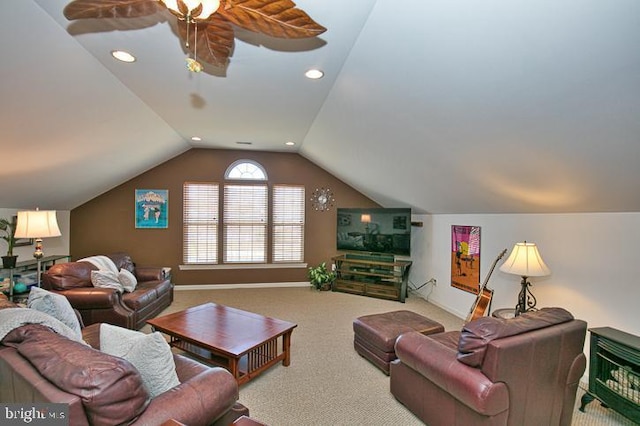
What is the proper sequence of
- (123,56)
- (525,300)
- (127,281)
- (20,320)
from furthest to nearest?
1. (127,281)
2. (525,300)
3. (123,56)
4. (20,320)

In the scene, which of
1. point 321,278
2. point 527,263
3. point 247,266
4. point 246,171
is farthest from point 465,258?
point 246,171

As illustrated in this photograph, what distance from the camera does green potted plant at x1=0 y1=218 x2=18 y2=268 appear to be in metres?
3.90

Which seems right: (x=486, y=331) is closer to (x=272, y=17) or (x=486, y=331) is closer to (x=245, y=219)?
(x=272, y=17)

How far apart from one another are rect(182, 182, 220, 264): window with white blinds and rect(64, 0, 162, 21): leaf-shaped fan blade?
16.1 feet

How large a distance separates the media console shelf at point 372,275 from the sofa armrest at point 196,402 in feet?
13.7

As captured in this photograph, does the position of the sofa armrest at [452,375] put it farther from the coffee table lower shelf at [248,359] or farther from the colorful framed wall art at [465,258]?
the colorful framed wall art at [465,258]

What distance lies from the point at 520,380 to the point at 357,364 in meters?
1.67

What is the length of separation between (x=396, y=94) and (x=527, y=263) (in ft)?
6.55

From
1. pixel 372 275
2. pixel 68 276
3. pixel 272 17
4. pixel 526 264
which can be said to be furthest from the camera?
pixel 372 275

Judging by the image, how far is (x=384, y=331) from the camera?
304 cm

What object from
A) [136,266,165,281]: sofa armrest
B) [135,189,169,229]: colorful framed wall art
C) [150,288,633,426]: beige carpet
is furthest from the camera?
[135,189,169,229]: colorful framed wall art

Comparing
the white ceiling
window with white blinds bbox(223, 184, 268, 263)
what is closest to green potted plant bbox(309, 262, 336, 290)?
window with white blinds bbox(223, 184, 268, 263)

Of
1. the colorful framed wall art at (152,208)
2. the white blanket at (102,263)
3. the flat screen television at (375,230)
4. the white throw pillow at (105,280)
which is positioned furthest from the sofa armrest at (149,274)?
the flat screen television at (375,230)

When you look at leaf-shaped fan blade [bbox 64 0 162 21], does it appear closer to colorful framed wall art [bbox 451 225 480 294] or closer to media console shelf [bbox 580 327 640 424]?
media console shelf [bbox 580 327 640 424]
